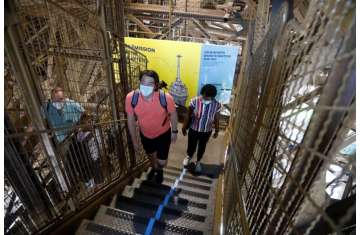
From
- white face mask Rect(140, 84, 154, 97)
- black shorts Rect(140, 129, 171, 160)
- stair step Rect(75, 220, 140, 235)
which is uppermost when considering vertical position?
white face mask Rect(140, 84, 154, 97)

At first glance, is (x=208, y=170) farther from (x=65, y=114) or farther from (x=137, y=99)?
(x=65, y=114)

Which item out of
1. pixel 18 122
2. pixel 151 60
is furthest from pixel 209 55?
pixel 18 122

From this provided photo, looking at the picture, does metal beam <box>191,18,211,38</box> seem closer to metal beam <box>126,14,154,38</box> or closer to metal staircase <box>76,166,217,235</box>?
metal beam <box>126,14,154,38</box>

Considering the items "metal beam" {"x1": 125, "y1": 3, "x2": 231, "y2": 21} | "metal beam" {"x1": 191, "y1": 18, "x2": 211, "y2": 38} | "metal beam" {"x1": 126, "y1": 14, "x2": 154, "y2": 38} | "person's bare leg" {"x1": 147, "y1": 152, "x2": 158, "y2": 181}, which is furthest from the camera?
"metal beam" {"x1": 191, "y1": 18, "x2": 211, "y2": 38}

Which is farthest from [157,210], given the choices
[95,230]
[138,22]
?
[138,22]

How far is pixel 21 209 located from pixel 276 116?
203 centimetres

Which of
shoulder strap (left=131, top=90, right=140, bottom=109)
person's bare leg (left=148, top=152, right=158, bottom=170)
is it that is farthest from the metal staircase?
shoulder strap (left=131, top=90, right=140, bottom=109)

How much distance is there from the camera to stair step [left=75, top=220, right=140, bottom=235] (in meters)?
2.20

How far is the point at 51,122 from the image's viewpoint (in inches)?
81.9

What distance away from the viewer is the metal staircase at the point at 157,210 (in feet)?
7.74

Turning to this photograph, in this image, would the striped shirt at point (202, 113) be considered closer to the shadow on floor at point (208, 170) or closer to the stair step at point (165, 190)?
the stair step at point (165, 190)

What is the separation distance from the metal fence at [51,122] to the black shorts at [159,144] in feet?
1.58

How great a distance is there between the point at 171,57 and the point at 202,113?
2.24 meters

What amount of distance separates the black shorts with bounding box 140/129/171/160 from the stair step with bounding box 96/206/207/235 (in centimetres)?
94
